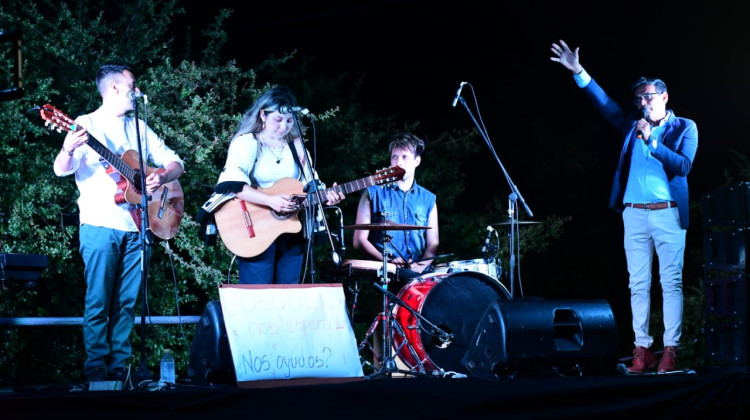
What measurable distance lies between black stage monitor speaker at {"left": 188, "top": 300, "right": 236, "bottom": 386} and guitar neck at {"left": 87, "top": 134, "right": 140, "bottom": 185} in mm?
950

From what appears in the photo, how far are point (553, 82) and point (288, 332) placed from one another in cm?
1088

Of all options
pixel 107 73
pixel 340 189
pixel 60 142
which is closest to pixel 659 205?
pixel 340 189

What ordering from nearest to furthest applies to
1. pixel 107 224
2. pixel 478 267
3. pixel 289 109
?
1. pixel 107 224
2. pixel 289 109
3. pixel 478 267

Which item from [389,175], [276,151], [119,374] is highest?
[276,151]

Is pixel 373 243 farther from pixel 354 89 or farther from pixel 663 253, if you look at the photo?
pixel 354 89

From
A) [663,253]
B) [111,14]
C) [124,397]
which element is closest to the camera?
[124,397]

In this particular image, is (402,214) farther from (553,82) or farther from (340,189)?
(553,82)

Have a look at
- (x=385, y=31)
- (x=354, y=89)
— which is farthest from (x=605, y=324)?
(x=385, y=31)

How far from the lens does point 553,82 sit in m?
14.0

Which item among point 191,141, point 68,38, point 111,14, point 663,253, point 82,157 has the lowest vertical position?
point 663,253

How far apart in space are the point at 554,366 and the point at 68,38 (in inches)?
214

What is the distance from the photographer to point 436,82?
1269cm

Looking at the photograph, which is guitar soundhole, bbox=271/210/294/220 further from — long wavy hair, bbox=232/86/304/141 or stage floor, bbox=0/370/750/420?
stage floor, bbox=0/370/750/420

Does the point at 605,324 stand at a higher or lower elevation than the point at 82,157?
lower
